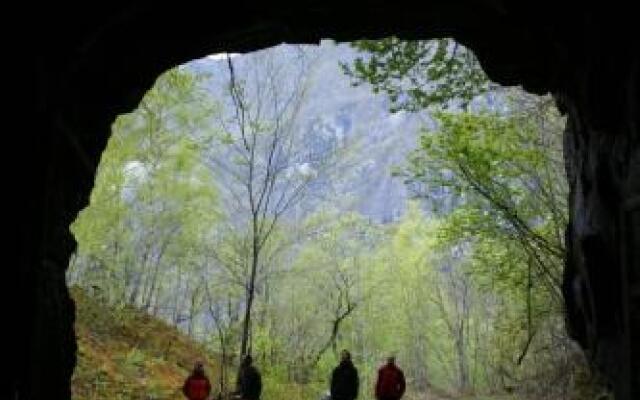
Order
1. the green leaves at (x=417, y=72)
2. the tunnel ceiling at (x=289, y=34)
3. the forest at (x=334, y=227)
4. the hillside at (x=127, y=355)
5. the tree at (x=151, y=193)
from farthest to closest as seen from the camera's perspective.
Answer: the tree at (x=151, y=193) → the hillside at (x=127, y=355) → the forest at (x=334, y=227) → the green leaves at (x=417, y=72) → the tunnel ceiling at (x=289, y=34)

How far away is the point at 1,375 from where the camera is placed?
6594mm

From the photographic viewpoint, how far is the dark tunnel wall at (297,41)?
22.5 ft

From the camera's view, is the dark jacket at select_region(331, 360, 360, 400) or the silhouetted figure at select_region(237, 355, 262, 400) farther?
the silhouetted figure at select_region(237, 355, 262, 400)

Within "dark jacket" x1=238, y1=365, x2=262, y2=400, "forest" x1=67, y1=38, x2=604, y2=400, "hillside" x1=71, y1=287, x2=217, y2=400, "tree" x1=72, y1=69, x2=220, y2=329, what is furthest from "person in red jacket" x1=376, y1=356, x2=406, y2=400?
"tree" x1=72, y1=69, x2=220, y2=329

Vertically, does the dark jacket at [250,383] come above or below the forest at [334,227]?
below

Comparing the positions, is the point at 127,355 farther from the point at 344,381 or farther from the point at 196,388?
the point at 344,381

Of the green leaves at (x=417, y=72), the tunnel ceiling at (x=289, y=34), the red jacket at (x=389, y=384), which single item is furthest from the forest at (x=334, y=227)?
the red jacket at (x=389, y=384)

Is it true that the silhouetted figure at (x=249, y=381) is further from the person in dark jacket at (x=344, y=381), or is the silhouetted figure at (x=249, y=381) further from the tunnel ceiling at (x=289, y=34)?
the tunnel ceiling at (x=289, y=34)

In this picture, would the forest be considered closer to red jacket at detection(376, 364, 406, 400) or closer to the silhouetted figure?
red jacket at detection(376, 364, 406, 400)

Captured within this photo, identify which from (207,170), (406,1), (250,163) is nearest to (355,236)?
(207,170)

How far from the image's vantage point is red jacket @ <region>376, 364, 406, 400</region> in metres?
14.2

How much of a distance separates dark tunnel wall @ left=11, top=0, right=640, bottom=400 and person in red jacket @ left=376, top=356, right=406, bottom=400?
16.6 ft

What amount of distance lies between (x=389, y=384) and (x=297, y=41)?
708 cm

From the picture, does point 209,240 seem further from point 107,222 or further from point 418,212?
point 418,212
